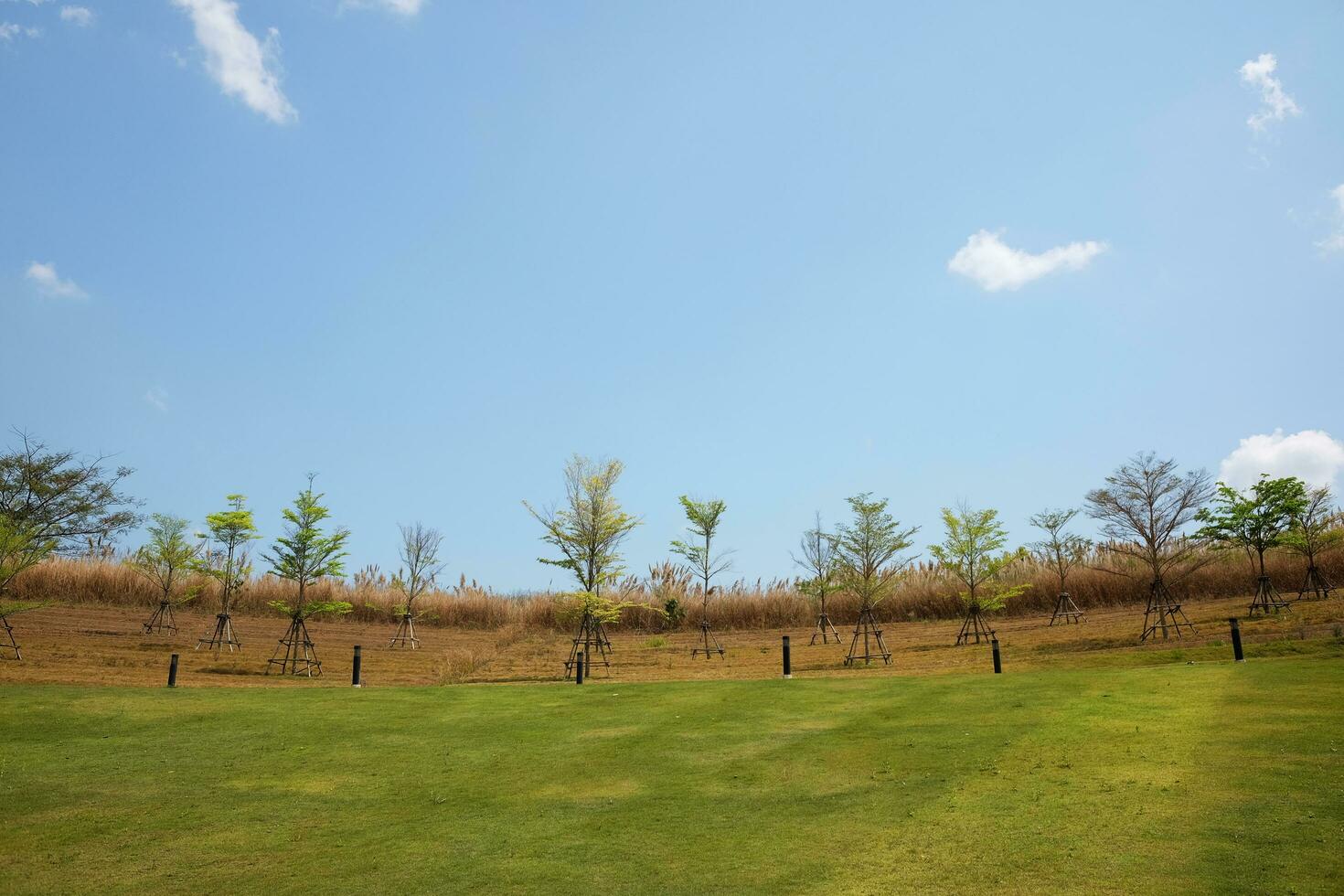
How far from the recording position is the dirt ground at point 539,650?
23.2 meters

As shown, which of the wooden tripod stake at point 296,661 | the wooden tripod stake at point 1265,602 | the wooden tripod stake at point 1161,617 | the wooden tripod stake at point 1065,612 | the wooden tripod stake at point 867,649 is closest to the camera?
the wooden tripod stake at point 1161,617

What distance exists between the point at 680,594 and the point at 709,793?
119 ft

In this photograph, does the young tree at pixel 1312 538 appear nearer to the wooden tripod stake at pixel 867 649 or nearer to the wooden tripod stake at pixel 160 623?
the wooden tripod stake at pixel 867 649

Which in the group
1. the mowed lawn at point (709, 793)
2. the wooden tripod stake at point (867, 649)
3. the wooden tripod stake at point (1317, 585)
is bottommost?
the mowed lawn at point (709, 793)

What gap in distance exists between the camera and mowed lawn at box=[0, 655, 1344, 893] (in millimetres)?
7559

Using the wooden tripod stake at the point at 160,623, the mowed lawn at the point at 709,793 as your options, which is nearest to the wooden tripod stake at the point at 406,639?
→ the wooden tripod stake at the point at 160,623

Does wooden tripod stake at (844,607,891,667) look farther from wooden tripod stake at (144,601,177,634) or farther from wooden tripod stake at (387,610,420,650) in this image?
wooden tripod stake at (144,601,177,634)

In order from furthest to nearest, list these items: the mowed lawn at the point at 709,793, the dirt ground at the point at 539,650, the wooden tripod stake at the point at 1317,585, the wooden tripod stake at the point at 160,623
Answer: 1. the wooden tripod stake at the point at 160,623
2. the wooden tripod stake at the point at 1317,585
3. the dirt ground at the point at 539,650
4. the mowed lawn at the point at 709,793

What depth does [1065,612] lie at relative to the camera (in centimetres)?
3512

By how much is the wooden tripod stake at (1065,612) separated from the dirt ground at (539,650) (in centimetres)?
56

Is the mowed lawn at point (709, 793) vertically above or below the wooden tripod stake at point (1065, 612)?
below

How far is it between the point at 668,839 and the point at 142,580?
1526 inches

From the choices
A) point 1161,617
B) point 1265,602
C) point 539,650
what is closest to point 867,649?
point 1161,617

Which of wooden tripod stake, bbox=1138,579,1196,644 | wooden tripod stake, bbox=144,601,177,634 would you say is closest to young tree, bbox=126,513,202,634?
wooden tripod stake, bbox=144,601,177,634
